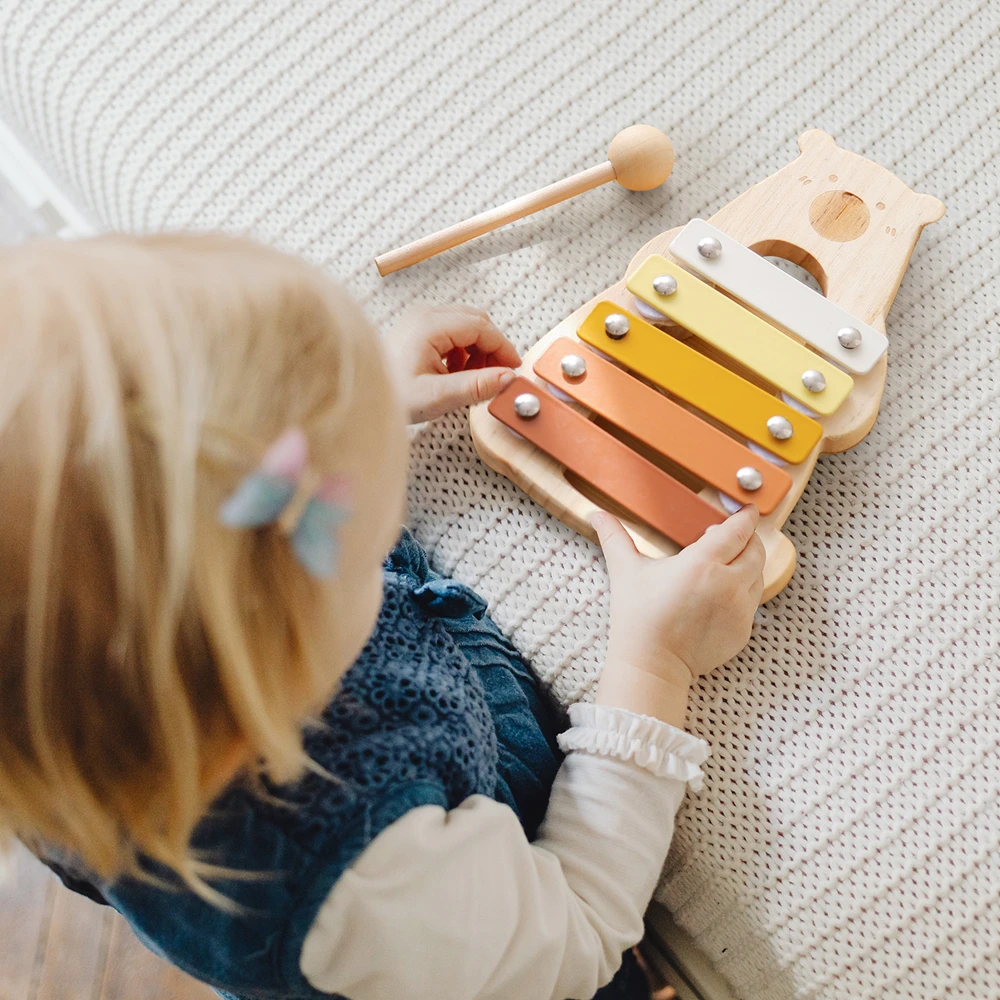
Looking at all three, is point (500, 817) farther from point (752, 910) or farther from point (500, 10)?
point (500, 10)

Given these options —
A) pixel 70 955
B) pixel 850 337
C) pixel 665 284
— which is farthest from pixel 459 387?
pixel 70 955

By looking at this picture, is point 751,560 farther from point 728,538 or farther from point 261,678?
point 261,678

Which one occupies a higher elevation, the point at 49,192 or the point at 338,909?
the point at 49,192

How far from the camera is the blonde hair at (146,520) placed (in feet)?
0.88

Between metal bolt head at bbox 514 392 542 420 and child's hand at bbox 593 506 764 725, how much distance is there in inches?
4.5

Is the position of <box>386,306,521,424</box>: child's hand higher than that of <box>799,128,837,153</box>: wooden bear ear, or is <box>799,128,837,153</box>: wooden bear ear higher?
<box>799,128,837,153</box>: wooden bear ear

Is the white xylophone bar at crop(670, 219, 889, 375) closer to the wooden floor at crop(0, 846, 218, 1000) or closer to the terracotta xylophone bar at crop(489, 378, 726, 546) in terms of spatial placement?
the terracotta xylophone bar at crop(489, 378, 726, 546)

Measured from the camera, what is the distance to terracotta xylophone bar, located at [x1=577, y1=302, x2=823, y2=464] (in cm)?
55

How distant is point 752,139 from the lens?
650mm

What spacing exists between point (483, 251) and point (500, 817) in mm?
397

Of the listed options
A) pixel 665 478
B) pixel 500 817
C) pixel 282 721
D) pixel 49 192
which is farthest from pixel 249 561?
pixel 49 192

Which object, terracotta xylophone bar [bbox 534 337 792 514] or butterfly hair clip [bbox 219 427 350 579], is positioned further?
terracotta xylophone bar [bbox 534 337 792 514]

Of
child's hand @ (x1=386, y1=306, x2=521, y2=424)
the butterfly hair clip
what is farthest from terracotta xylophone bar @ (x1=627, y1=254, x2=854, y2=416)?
the butterfly hair clip

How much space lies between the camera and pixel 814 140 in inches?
24.6
